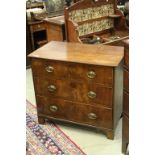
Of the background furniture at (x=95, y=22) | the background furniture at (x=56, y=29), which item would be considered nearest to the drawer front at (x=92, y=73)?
the background furniture at (x=95, y=22)

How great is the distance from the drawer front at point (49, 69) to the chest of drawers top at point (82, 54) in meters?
0.04

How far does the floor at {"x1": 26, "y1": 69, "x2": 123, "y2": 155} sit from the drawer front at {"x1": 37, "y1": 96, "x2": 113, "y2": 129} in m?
0.12

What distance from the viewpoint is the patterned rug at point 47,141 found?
1927mm

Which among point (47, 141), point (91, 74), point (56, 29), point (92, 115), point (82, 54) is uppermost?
point (56, 29)

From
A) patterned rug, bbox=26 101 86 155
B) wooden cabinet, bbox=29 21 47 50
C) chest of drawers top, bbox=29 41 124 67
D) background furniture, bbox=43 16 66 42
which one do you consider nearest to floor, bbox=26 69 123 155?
patterned rug, bbox=26 101 86 155

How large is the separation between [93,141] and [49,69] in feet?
2.26

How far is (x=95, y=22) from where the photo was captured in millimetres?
2719

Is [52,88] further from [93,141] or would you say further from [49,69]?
[93,141]

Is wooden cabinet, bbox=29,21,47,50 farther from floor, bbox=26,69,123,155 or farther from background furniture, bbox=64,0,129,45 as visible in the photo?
floor, bbox=26,69,123,155

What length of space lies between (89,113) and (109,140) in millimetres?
274

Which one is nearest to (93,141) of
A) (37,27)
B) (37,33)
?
(37,27)

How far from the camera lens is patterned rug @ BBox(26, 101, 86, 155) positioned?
1927 mm
